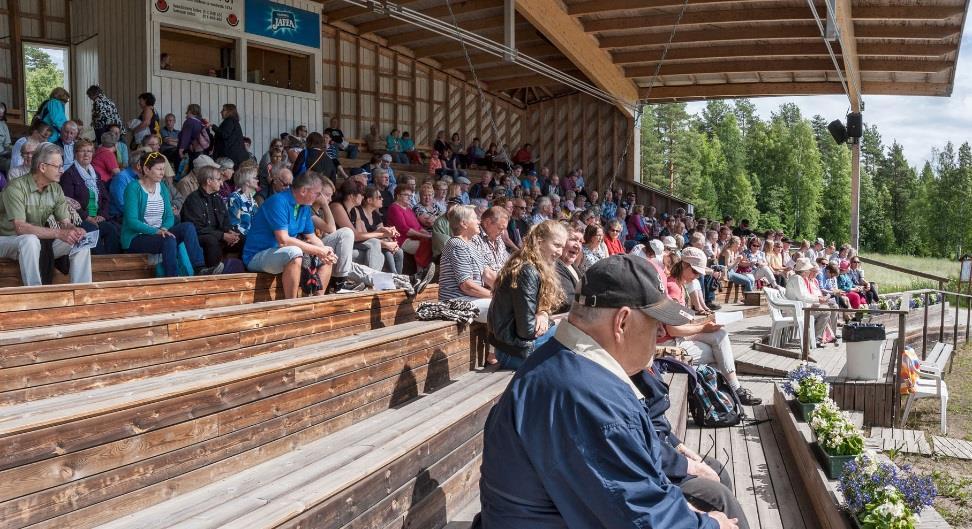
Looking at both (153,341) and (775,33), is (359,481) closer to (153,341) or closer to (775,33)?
(153,341)

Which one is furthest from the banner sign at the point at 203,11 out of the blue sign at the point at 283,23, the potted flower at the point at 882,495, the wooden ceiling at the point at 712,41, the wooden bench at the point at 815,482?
the potted flower at the point at 882,495

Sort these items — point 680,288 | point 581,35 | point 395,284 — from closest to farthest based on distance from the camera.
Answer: point 395,284
point 680,288
point 581,35

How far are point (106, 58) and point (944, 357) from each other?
40.5ft

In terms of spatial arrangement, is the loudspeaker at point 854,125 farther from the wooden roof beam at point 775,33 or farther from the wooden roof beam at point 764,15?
the wooden roof beam at point 764,15

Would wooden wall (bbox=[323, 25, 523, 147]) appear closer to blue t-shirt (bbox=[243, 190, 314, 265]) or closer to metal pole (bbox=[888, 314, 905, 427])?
metal pole (bbox=[888, 314, 905, 427])

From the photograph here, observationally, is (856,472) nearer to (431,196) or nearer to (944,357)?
(431,196)

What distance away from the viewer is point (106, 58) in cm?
1148

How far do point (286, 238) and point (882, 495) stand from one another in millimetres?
3654

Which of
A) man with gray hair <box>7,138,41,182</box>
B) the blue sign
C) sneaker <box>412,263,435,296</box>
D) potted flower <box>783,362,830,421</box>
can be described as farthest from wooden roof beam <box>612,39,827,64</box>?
man with gray hair <box>7,138,41,182</box>

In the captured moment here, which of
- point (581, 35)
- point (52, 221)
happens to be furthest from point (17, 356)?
point (581, 35)

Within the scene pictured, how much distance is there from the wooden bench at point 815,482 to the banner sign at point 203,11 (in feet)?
31.4

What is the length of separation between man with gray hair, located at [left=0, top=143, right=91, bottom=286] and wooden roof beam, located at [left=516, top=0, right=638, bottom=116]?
29.6ft

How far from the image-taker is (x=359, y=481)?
2367 millimetres

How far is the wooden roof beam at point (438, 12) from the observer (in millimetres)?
13977
